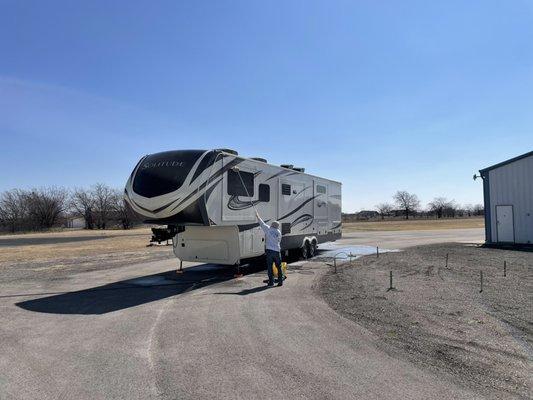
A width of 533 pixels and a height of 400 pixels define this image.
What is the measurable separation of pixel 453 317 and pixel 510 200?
2013 centimetres

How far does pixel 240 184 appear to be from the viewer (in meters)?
12.4

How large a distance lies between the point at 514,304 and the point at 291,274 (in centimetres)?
624

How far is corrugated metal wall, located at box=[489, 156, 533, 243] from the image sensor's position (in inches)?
936

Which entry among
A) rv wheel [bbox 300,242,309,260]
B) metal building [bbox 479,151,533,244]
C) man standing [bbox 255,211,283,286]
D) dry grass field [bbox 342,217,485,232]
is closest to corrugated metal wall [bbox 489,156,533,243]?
metal building [bbox 479,151,533,244]

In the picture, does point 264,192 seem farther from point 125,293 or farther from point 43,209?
point 43,209

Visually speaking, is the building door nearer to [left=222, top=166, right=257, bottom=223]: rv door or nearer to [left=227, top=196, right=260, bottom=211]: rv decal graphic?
[left=222, top=166, right=257, bottom=223]: rv door

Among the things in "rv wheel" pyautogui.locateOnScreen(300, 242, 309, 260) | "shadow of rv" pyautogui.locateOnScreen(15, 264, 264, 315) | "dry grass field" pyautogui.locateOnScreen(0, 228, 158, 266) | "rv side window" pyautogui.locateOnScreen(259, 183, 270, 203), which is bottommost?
"shadow of rv" pyautogui.locateOnScreen(15, 264, 264, 315)

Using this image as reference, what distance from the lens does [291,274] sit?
1323 cm

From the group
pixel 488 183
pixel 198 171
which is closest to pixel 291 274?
pixel 198 171

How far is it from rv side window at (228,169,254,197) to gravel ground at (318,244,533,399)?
10.8 ft

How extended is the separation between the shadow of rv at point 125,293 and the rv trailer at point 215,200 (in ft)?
2.65

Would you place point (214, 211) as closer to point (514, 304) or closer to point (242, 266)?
point (242, 266)

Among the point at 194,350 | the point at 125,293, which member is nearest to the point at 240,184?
the point at 125,293

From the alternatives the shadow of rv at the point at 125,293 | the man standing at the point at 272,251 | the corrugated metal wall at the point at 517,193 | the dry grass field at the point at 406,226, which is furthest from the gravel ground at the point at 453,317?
the dry grass field at the point at 406,226
